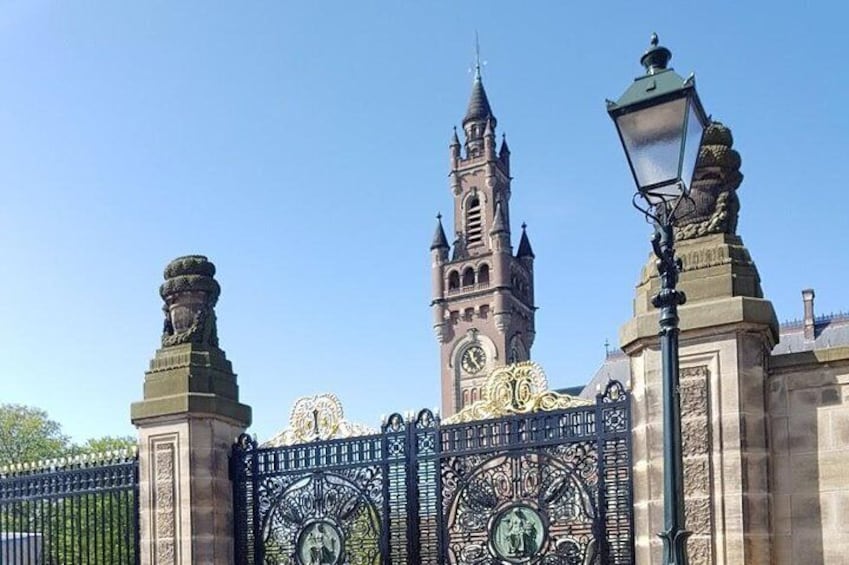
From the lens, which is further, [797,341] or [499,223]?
[499,223]

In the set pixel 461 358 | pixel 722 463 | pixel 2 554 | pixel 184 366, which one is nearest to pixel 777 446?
pixel 722 463

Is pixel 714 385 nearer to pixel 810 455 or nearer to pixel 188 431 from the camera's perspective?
pixel 810 455

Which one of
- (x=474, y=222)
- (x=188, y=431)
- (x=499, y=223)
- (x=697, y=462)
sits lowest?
(x=697, y=462)

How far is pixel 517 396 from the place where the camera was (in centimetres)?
888

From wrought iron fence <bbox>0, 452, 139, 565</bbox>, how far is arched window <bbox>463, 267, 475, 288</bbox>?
4952cm

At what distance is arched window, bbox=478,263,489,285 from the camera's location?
2371 inches

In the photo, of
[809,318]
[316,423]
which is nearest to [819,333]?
[809,318]

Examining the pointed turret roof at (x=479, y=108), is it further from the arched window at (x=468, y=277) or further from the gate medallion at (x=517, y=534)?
the gate medallion at (x=517, y=534)

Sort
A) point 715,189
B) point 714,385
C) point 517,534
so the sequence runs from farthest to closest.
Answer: point 517,534 → point 715,189 → point 714,385

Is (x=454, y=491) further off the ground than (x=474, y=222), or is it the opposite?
(x=474, y=222)

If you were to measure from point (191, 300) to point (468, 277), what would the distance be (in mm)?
50852

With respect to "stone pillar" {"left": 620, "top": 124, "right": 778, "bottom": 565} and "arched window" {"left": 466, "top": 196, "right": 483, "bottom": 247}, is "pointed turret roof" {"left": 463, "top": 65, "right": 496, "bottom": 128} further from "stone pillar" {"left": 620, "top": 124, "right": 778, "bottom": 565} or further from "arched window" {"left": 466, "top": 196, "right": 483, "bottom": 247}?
"stone pillar" {"left": 620, "top": 124, "right": 778, "bottom": 565}

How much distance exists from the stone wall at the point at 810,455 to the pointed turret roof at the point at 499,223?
2067 inches

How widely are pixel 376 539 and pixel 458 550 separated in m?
0.91
